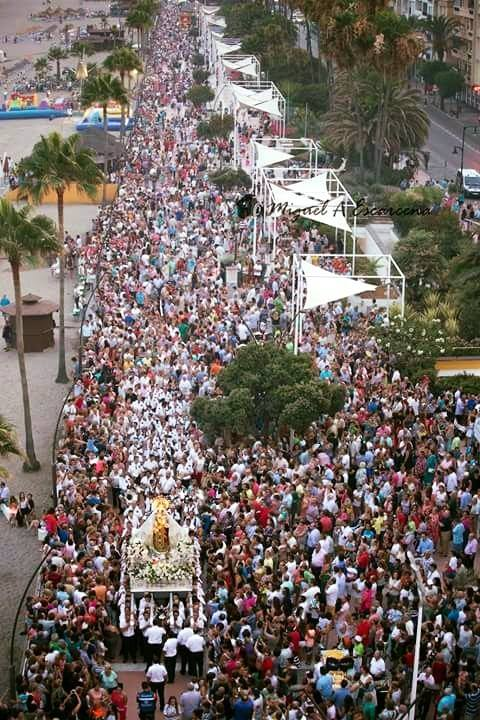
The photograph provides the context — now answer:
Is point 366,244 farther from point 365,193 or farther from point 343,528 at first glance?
point 343,528

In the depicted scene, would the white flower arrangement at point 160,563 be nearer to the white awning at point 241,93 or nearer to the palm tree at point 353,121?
the palm tree at point 353,121

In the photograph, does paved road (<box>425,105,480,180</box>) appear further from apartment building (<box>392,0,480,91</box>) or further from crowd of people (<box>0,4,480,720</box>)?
crowd of people (<box>0,4,480,720</box>)

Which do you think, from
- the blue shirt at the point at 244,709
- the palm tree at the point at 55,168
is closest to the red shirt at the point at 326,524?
the blue shirt at the point at 244,709

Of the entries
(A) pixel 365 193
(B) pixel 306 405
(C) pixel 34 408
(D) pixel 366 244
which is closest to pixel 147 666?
(B) pixel 306 405

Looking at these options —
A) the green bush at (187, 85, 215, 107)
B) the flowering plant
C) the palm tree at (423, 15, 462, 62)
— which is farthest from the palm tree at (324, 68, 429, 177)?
the palm tree at (423, 15, 462, 62)

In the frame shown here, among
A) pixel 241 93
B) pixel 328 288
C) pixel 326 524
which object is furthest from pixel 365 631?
pixel 241 93

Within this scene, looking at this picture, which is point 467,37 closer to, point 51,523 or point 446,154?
point 446,154

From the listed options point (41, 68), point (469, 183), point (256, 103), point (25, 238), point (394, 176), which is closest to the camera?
point (25, 238)
